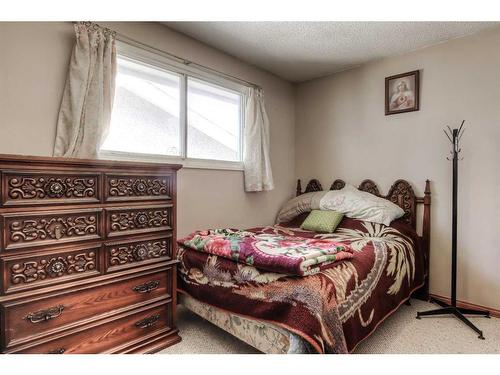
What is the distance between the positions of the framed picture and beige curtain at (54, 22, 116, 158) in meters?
2.64

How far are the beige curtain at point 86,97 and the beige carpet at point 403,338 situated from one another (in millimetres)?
1437

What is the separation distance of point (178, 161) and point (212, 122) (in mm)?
609

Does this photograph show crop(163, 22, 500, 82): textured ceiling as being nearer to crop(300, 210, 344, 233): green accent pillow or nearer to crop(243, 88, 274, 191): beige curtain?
crop(243, 88, 274, 191): beige curtain

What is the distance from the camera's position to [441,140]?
2639 mm

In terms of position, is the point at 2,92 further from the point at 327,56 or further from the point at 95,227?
the point at 327,56

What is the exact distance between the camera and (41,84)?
182 cm

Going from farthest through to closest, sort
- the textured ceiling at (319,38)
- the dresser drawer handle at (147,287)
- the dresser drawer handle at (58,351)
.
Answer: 1. the textured ceiling at (319,38)
2. the dresser drawer handle at (147,287)
3. the dresser drawer handle at (58,351)

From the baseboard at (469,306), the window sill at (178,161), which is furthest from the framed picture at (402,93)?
the baseboard at (469,306)

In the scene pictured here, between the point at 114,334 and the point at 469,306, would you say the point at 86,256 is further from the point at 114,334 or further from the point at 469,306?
the point at 469,306

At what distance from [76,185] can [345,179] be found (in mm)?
2735

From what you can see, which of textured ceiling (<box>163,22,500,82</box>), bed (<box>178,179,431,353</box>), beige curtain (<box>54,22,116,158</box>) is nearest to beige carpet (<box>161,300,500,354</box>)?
bed (<box>178,179,431,353</box>)

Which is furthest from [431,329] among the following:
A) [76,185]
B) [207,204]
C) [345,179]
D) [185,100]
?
[185,100]

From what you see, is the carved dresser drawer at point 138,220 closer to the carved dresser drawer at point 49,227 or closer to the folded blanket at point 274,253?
the carved dresser drawer at point 49,227

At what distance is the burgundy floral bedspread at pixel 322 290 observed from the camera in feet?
4.59
